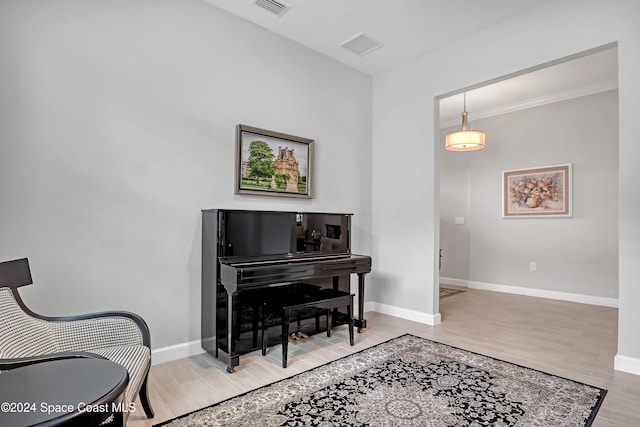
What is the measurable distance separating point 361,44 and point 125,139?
247 cm

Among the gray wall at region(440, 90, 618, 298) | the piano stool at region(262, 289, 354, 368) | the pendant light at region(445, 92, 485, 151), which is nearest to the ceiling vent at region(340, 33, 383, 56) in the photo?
the pendant light at region(445, 92, 485, 151)

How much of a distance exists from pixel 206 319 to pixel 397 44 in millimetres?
3231

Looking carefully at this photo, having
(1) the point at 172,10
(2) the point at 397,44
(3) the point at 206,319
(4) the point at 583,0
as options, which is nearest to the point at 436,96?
(2) the point at 397,44

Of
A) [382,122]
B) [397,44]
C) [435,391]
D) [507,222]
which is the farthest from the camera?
[507,222]

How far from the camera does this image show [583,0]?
2.80 metres

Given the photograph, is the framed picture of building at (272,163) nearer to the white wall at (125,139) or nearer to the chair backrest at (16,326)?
the white wall at (125,139)

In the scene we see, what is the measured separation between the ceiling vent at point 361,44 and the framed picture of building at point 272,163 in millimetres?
1076

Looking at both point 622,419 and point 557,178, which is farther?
point 557,178

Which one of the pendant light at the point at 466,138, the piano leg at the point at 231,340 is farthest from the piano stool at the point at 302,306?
the pendant light at the point at 466,138

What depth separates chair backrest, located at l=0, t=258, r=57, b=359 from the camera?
152 centimetres

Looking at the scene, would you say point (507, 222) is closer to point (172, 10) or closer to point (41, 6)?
point (172, 10)

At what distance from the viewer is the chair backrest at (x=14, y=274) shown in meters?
1.76

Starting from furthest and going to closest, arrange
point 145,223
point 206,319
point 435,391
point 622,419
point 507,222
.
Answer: point 507,222, point 206,319, point 145,223, point 435,391, point 622,419

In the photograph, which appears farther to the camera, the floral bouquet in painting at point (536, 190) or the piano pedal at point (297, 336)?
the floral bouquet in painting at point (536, 190)
